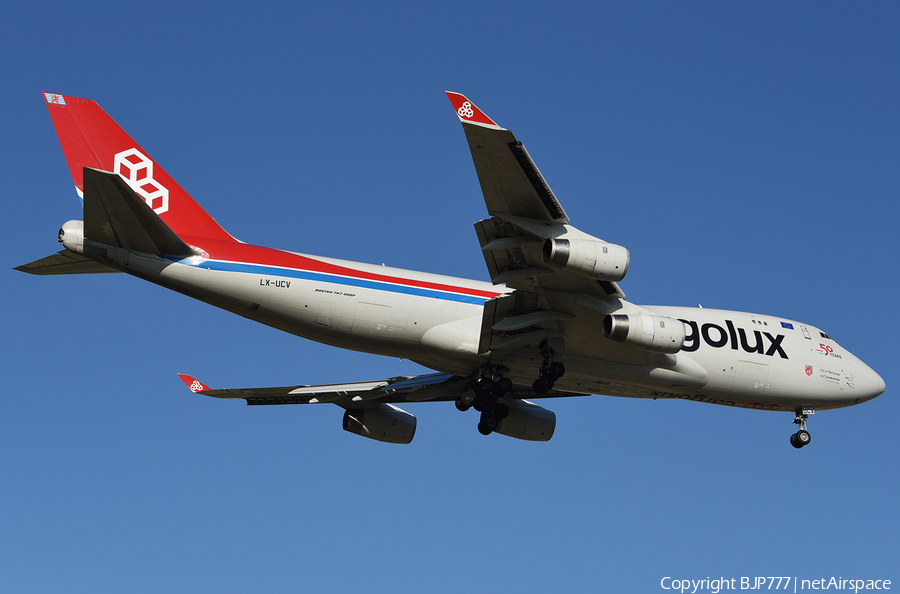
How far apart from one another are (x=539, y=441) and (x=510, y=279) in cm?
881

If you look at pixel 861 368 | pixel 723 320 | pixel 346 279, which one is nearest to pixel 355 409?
pixel 346 279

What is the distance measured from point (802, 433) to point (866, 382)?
7.84ft

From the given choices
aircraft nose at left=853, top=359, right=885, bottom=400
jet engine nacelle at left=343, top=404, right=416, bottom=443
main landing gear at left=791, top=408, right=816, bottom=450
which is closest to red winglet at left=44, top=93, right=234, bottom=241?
jet engine nacelle at left=343, top=404, right=416, bottom=443

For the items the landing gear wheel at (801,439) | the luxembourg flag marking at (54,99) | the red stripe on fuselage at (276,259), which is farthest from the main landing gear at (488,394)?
the luxembourg flag marking at (54,99)

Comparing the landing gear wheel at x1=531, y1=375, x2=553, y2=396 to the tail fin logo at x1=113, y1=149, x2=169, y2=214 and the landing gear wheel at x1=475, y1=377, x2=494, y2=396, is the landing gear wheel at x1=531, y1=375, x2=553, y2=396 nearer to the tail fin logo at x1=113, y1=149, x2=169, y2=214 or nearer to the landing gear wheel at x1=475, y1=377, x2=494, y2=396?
the landing gear wheel at x1=475, y1=377, x2=494, y2=396

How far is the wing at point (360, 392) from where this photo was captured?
24344 millimetres

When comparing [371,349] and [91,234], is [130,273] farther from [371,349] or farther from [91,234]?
[371,349]

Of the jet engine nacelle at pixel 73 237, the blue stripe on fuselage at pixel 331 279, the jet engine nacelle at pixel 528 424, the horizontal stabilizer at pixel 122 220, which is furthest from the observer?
the jet engine nacelle at pixel 528 424

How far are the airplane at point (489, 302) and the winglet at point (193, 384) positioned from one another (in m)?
0.06

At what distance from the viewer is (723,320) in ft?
76.2

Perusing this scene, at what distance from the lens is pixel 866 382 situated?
2444cm

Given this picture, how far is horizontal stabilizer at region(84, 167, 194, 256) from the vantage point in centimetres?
1630

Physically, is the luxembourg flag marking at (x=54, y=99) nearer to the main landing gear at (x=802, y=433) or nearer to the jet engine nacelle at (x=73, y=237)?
the jet engine nacelle at (x=73, y=237)

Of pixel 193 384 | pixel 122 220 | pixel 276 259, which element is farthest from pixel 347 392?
pixel 122 220
